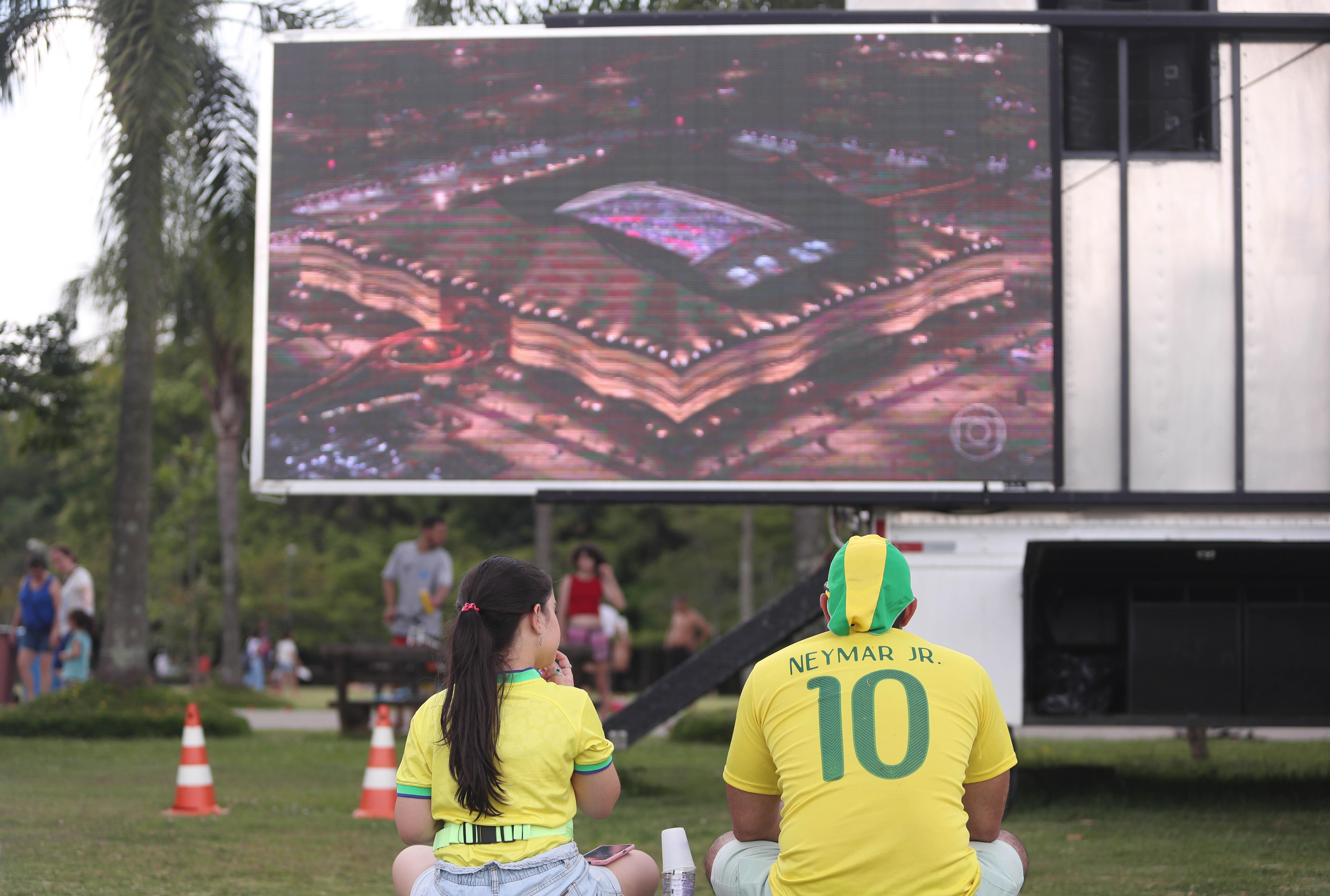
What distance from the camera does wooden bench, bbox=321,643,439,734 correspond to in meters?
11.9

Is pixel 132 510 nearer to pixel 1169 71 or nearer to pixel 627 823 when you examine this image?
pixel 627 823

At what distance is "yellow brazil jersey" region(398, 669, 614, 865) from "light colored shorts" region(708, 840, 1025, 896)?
9.4 inches

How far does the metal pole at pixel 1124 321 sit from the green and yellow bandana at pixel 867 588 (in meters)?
4.36

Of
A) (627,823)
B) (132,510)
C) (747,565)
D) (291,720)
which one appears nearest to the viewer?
(627,823)

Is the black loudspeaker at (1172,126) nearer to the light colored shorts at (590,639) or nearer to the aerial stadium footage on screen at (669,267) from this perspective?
the aerial stadium footage on screen at (669,267)

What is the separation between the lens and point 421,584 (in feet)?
38.9

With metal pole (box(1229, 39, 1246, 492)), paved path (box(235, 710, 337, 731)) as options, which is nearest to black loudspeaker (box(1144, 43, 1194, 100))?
metal pole (box(1229, 39, 1246, 492))

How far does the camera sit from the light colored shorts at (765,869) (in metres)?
3.26

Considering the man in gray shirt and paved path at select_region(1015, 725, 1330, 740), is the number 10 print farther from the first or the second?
paved path at select_region(1015, 725, 1330, 740)

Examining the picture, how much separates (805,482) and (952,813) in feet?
14.2

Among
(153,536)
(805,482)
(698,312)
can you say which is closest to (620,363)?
(698,312)

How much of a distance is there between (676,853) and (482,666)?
64 cm

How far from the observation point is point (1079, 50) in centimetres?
765

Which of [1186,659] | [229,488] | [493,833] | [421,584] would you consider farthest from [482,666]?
[229,488]
